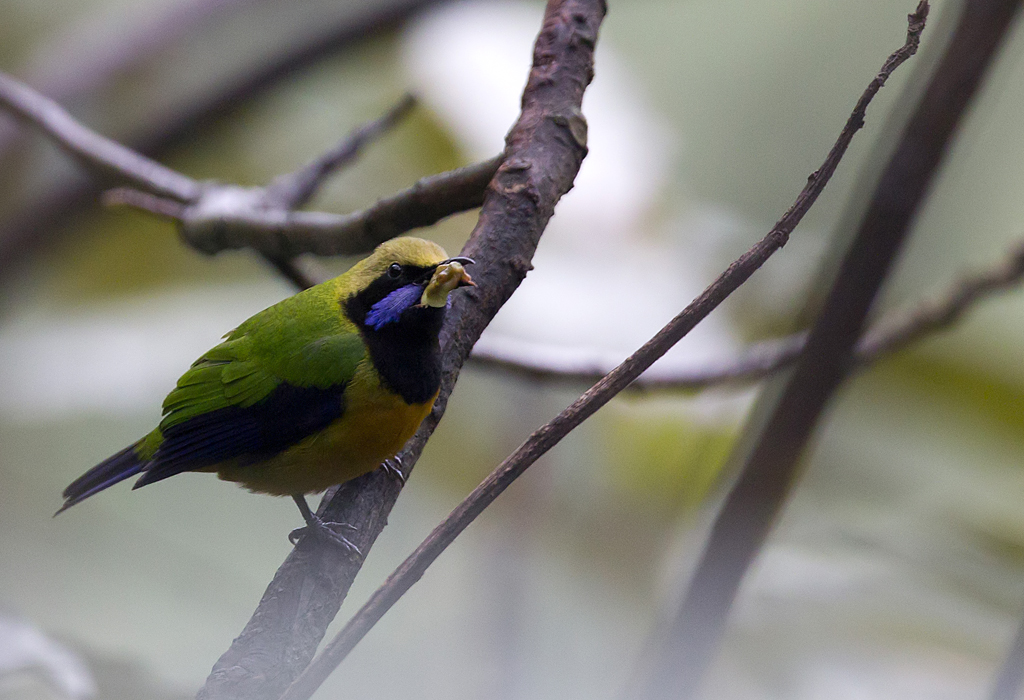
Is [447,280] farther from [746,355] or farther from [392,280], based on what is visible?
[746,355]

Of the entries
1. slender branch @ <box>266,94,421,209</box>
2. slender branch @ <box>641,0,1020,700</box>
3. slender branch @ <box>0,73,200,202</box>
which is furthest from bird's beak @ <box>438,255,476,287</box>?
slender branch @ <box>0,73,200,202</box>

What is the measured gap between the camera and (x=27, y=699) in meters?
1.15

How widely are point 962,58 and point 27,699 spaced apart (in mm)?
1948

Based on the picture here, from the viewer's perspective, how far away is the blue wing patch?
1883 mm

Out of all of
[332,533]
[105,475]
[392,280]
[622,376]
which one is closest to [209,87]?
[392,280]

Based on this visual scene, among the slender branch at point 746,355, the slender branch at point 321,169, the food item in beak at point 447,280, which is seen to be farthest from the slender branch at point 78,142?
the food item in beak at point 447,280

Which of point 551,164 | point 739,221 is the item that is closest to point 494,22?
point 739,221

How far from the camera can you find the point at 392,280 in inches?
80.0

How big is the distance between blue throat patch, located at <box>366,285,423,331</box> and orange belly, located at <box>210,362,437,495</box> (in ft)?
0.37

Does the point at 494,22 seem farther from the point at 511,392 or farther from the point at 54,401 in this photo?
the point at 54,401

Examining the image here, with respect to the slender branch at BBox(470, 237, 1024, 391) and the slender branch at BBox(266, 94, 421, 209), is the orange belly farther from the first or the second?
the slender branch at BBox(266, 94, 421, 209)

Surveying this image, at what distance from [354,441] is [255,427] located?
0.82 ft

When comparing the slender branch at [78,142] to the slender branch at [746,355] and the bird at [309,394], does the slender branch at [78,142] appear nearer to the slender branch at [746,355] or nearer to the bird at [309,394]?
the slender branch at [746,355]

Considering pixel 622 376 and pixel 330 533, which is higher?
pixel 622 376
